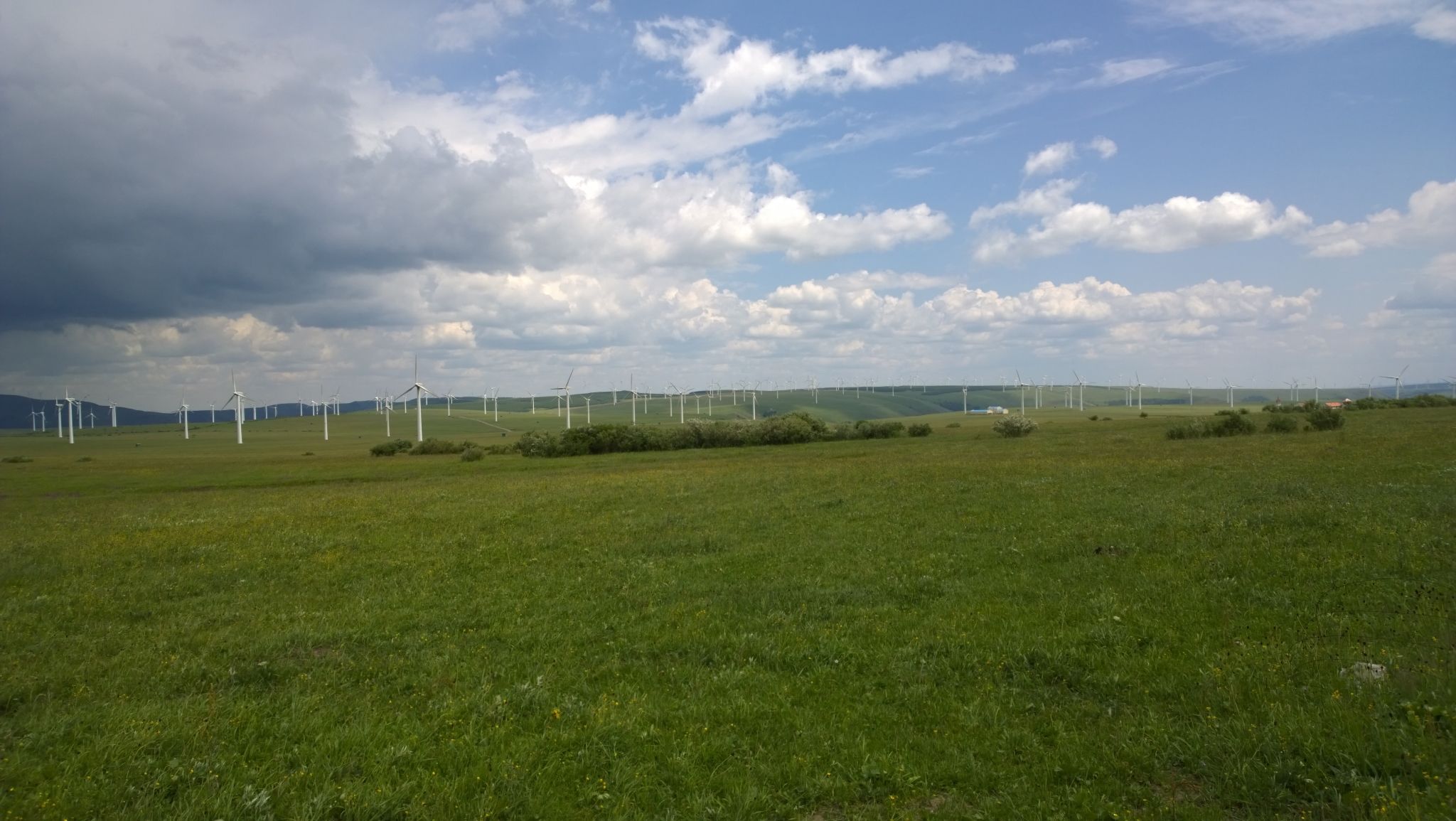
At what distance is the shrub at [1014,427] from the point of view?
8138 cm

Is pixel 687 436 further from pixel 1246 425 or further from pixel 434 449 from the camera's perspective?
pixel 1246 425

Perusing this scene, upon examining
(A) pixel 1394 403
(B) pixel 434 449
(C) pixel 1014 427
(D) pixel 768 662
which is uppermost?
(A) pixel 1394 403

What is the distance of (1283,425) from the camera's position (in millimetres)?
62875

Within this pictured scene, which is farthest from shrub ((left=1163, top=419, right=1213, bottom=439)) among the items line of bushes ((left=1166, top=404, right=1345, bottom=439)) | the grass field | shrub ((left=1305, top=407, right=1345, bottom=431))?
the grass field

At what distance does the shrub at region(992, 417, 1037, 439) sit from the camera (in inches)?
3204

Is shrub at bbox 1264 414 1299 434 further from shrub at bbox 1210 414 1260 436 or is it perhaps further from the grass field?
the grass field

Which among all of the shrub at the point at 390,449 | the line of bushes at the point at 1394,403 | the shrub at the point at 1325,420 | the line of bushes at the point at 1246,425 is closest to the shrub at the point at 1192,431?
the line of bushes at the point at 1246,425

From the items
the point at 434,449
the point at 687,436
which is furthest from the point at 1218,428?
the point at 434,449

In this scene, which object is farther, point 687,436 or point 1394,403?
point 1394,403

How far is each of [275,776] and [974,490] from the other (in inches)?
1128

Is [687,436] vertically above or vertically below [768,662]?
below

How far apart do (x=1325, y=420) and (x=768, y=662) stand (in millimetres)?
70148

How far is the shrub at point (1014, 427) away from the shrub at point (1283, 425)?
72.0 ft

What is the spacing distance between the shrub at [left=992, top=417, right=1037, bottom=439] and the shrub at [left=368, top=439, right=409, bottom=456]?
77.0m
